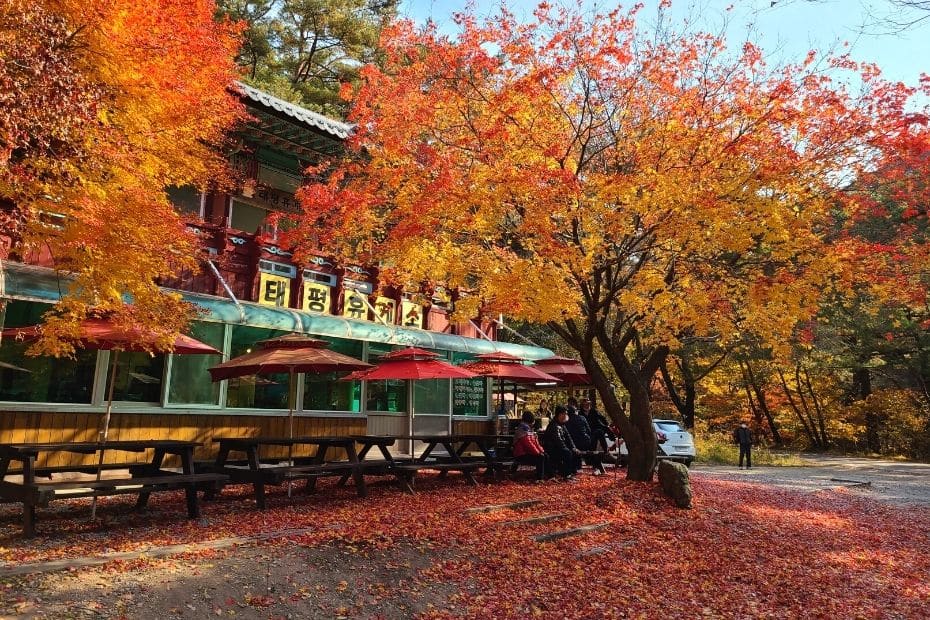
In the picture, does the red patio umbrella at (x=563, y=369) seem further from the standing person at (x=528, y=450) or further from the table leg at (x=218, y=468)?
the table leg at (x=218, y=468)

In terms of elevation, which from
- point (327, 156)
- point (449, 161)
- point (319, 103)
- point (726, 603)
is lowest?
point (726, 603)

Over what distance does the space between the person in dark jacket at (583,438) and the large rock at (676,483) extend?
2.93 meters

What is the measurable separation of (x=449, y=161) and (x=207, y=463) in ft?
20.0

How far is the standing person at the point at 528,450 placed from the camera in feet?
39.0

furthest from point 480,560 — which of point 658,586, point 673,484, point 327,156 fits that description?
point 327,156

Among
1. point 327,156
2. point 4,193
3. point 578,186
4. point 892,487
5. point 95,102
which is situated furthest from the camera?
point 892,487

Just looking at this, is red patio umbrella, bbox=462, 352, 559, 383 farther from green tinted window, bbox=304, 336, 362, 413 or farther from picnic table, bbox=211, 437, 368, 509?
picnic table, bbox=211, 437, 368, 509

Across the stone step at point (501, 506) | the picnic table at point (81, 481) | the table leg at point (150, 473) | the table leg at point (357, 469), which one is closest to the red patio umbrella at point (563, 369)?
the stone step at point (501, 506)

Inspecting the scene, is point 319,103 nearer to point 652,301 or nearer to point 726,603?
point 652,301

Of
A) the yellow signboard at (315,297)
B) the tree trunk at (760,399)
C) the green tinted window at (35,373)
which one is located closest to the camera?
the green tinted window at (35,373)

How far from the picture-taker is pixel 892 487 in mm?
16641

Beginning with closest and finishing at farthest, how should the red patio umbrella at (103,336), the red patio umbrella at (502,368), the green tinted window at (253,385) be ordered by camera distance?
1. the red patio umbrella at (103,336)
2. the green tinted window at (253,385)
3. the red patio umbrella at (502,368)

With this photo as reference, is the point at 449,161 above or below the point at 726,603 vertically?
above

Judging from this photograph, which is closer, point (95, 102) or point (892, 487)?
point (95, 102)
